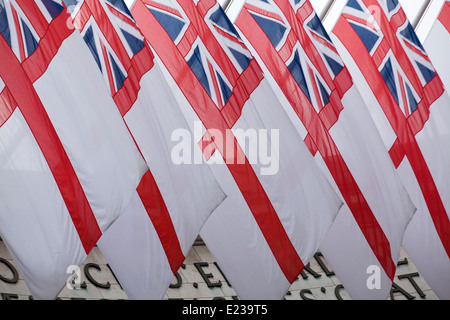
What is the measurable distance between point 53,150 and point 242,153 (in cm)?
239

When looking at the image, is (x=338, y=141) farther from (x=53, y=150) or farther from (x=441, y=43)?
(x=53, y=150)

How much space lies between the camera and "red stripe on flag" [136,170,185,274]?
25.8 feet

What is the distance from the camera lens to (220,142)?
28.2 ft

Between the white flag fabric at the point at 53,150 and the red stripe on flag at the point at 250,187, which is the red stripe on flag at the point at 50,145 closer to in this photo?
the white flag fabric at the point at 53,150

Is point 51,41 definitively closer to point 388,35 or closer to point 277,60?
point 277,60

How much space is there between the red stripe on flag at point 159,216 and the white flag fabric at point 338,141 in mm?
2352

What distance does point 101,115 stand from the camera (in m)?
7.29

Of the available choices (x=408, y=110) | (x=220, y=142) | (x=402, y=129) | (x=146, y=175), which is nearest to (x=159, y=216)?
(x=146, y=175)

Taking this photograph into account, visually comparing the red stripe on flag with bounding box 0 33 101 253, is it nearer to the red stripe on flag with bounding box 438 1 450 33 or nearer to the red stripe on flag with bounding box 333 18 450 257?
the red stripe on flag with bounding box 333 18 450 257

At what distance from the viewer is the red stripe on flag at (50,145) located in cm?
700

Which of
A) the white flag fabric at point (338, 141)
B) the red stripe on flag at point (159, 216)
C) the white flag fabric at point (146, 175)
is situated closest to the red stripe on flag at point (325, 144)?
the white flag fabric at point (338, 141)

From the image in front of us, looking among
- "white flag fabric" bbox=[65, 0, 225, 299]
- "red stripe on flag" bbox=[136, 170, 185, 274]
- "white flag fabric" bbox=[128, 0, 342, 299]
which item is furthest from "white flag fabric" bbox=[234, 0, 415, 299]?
"red stripe on flag" bbox=[136, 170, 185, 274]

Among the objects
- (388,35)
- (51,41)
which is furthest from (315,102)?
(51,41)

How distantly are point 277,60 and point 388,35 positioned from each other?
2.09 m
